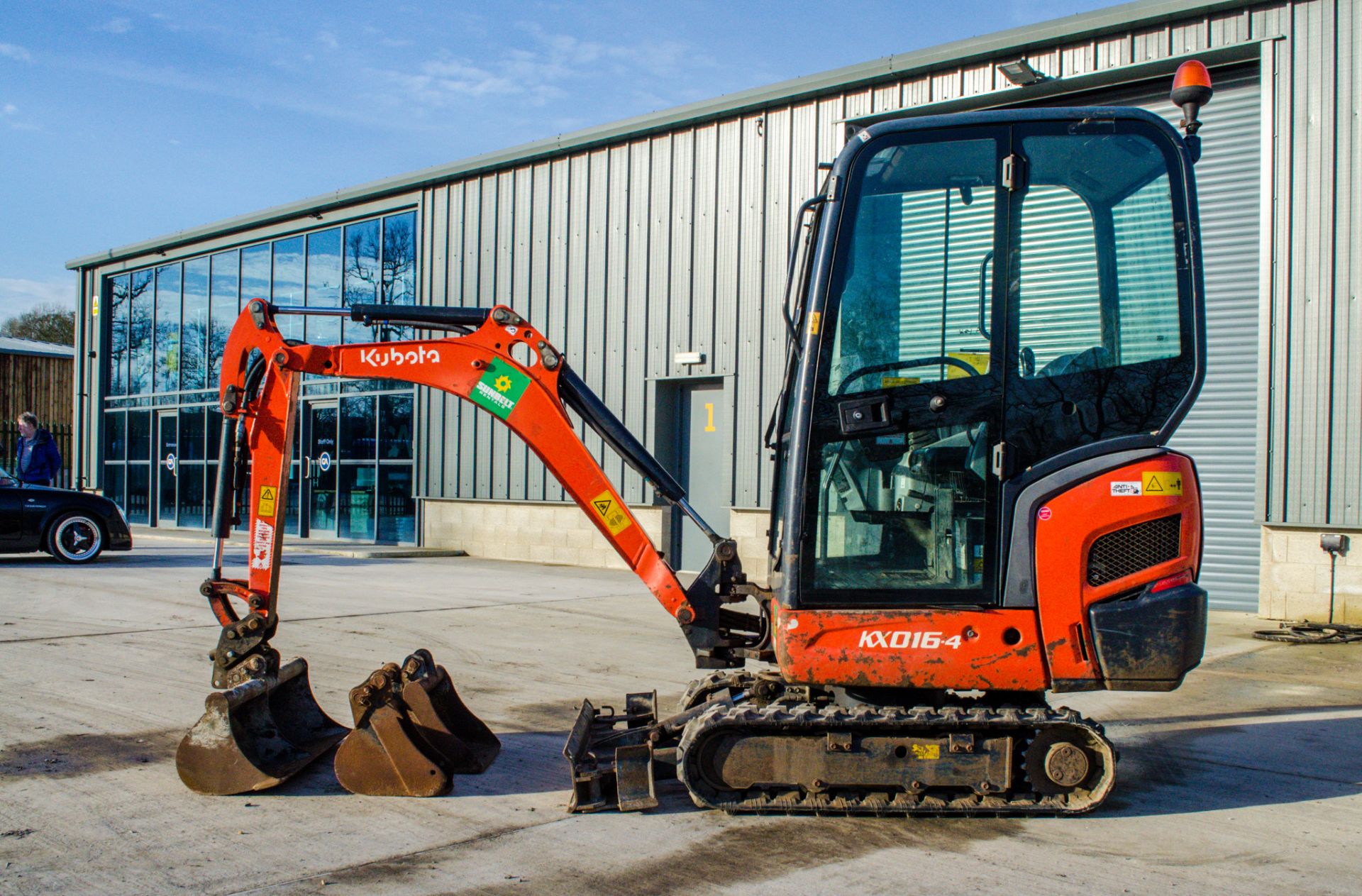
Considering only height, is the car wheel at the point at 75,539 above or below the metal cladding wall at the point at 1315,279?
below

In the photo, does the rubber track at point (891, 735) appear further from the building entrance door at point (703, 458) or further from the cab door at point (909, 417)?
the building entrance door at point (703, 458)

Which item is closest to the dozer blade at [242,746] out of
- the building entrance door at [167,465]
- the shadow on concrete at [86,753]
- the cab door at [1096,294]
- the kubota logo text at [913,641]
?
the shadow on concrete at [86,753]

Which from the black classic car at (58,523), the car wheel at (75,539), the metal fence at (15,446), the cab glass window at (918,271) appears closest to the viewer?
the cab glass window at (918,271)

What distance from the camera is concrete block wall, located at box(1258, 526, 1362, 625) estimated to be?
10.7 meters

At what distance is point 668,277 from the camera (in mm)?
16234

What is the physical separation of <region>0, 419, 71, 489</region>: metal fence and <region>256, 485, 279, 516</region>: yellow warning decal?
1031 inches

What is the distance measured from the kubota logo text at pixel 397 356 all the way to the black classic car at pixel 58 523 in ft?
37.6

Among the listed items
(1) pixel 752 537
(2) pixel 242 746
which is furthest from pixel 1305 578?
(2) pixel 242 746

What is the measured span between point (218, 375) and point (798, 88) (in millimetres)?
16328

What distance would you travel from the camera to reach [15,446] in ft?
104

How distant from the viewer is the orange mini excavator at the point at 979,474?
185 inches

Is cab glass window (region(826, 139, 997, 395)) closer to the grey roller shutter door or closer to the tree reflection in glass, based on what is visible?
the grey roller shutter door

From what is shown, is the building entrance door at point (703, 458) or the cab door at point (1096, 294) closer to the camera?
the cab door at point (1096, 294)

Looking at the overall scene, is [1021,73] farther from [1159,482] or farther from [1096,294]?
[1159,482]
